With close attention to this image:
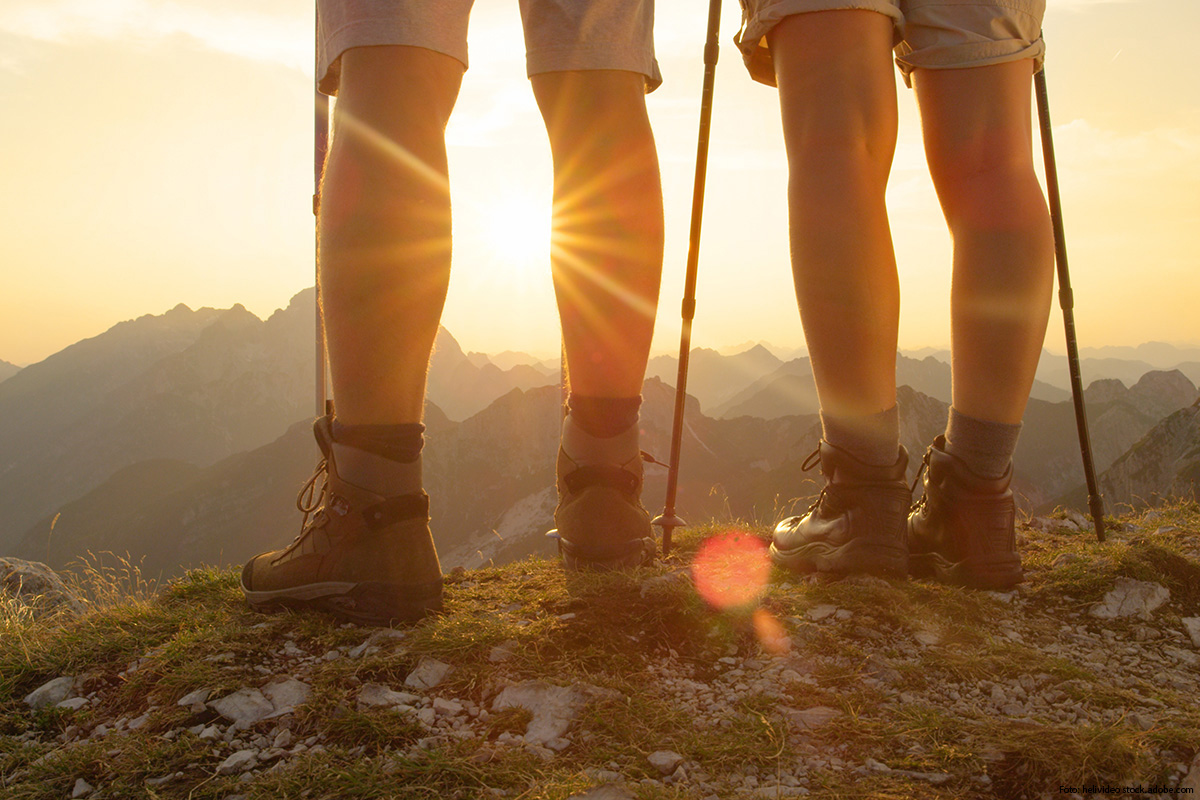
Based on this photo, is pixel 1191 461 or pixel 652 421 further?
pixel 652 421

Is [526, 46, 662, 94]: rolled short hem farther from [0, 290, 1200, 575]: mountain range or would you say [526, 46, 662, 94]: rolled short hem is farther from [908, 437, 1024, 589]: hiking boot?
[0, 290, 1200, 575]: mountain range

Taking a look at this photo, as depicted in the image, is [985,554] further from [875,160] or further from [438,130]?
[438,130]

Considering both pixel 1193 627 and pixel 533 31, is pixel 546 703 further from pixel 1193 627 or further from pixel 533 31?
pixel 533 31

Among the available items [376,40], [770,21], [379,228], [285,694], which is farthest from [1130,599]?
[376,40]

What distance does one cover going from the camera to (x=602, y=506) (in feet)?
7.86

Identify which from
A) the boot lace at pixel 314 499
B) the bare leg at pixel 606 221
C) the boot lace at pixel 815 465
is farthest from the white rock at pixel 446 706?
the boot lace at pixel 815 465

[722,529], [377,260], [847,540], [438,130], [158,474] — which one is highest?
[438,130]

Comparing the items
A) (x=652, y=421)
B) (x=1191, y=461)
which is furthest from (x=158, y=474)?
(x=1191, y=461)

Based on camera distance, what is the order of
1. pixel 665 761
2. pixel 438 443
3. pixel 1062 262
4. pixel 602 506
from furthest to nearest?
pixel 438 443 → pixel 1062 262 → pixel 602 506 → pixel 665 761

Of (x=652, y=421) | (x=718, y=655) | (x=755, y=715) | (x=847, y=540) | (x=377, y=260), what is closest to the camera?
(x=755, y=715)

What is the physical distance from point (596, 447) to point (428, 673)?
1.02 meters

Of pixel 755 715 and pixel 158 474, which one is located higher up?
pixel 755 715

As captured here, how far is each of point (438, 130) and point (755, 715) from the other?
1.75 meters

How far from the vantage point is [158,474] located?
13625cm
